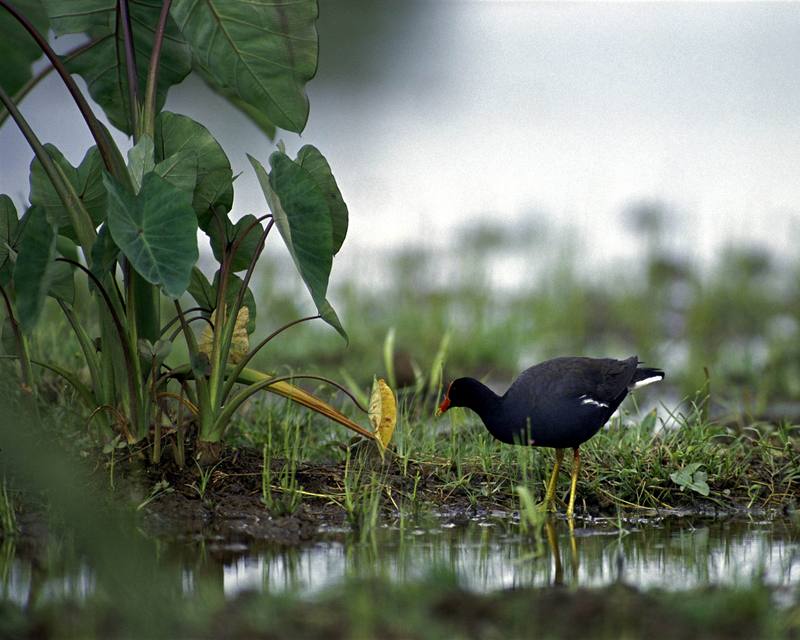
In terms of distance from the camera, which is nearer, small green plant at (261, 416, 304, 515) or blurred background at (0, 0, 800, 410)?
small green plant at (261, 416, 304, 515)

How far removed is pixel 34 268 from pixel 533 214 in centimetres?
589

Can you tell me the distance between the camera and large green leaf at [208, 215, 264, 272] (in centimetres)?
385

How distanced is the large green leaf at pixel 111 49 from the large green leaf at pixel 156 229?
854mm

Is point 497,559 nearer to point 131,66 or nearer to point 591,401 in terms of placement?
point 591,401

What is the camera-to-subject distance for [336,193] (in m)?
3.94

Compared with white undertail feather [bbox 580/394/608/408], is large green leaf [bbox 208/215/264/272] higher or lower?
higher

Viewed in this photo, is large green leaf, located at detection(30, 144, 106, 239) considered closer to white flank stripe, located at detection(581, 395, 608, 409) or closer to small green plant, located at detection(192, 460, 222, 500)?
small green plant, located at detection(192, 460, 222, 500)

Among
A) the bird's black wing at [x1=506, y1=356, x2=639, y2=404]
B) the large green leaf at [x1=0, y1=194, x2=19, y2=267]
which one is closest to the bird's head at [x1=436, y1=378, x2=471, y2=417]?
the bird's black wing at [x1=506, y1=356, x2=639, y2=404]

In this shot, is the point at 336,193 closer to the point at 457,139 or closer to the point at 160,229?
the point at 160,229

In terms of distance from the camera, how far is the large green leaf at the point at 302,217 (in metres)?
3.64

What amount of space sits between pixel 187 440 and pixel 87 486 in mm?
386

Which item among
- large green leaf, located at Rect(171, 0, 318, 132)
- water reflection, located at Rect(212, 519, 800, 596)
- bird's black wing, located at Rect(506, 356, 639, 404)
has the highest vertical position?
large green leaf, located at Rect(171, 0, 318, 132)

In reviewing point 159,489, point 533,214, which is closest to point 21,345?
point 159,489

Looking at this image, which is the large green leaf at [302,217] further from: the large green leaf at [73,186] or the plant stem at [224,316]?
the large green leaf at [73,186]
